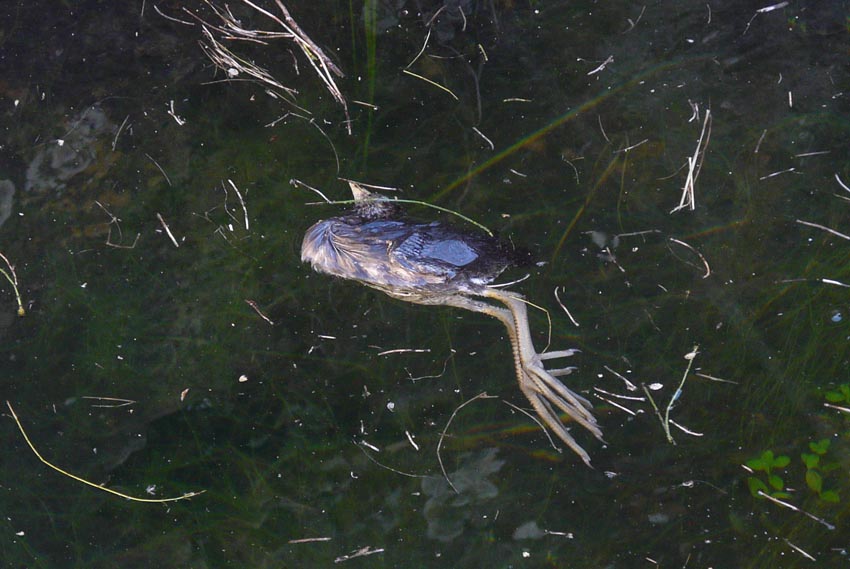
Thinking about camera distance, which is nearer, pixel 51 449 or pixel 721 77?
pixel 721 77

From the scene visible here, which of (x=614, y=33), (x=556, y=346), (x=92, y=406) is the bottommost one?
(x=92, y=406)

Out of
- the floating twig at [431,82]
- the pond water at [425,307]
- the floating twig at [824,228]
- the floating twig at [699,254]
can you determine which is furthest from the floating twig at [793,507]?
the floating twig at [431,82]

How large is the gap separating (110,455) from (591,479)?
1827mm

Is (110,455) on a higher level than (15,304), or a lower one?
lower

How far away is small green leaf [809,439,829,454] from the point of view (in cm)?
207

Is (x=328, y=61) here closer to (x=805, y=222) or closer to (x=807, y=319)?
(x=805, y=222)

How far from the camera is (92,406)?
2.18m

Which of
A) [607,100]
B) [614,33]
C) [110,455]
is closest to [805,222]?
[607,100]

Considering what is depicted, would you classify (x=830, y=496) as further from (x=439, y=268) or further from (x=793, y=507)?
(x=439, y=268)

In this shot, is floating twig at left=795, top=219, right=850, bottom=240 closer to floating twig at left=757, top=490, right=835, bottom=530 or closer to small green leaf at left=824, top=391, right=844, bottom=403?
small green leaf at left=824, top=391, right=844, bottom=403

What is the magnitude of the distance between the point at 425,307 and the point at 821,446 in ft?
4.99

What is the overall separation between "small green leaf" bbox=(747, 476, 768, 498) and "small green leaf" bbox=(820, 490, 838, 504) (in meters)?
0.20

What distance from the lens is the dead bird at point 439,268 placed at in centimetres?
204

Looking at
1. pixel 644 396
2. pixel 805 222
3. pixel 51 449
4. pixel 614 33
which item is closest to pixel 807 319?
pixel 805 222
